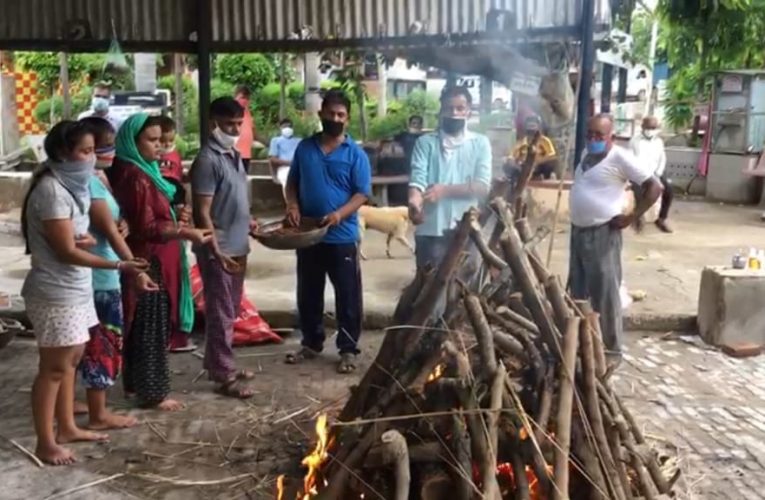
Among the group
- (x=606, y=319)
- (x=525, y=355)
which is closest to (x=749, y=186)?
(x=606, y=319)

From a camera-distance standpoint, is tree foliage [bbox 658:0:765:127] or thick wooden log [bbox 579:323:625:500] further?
tree foliage [bbox 658:0:765:127]

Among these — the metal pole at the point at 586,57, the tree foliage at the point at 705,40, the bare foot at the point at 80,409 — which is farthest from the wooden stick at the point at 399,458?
the tree foliage at the point at 705,40

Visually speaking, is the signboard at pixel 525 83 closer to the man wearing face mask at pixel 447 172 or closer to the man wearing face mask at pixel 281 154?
the man wearing face mask at pixel 447 172

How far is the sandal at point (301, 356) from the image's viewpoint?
6285mm

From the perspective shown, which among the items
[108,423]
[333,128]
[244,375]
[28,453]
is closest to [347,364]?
[244,375]

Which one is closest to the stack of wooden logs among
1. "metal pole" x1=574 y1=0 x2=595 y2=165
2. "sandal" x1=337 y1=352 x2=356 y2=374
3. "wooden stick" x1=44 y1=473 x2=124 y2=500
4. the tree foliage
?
"wooden stick" x1=44 y1=473 x2=124 y2=500

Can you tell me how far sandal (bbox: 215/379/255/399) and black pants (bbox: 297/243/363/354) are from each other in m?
0.81

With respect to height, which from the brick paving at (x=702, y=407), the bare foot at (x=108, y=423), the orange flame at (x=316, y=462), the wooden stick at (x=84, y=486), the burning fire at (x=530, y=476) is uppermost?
the burning fire at (x=530, y=476)

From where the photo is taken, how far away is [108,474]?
14.3 ft

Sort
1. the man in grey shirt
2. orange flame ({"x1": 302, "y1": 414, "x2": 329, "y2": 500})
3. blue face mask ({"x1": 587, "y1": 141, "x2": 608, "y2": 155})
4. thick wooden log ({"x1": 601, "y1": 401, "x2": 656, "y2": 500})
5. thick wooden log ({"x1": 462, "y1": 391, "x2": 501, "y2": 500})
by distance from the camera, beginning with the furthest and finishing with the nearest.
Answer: blue face mask ({"x1": 587, "y1": 141, "x2": 608, "y2": 155})
the man in grey shirt
orange flame ({"x1": 302, "y1": 414, "x2": 329, "y2": 500})
thick wooden log ({"x1": 601, "y1": 401, "x2": 656, "y2": 500})
thick wooden log ({"x1": 462, "y1": 391, "x2": 501, "y2": 500})

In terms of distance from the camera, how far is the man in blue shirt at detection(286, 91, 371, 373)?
592 cm

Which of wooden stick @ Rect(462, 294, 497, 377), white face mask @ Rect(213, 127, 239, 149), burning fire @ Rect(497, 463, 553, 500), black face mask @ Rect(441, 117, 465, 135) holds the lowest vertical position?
burning fire @ Rect(497, 463, 553, 500)

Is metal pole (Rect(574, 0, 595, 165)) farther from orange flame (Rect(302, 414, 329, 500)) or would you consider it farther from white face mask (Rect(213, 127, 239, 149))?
orange flame (Rect(302, 414, 329, 500))

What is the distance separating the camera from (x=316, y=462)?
3816 millimetres
